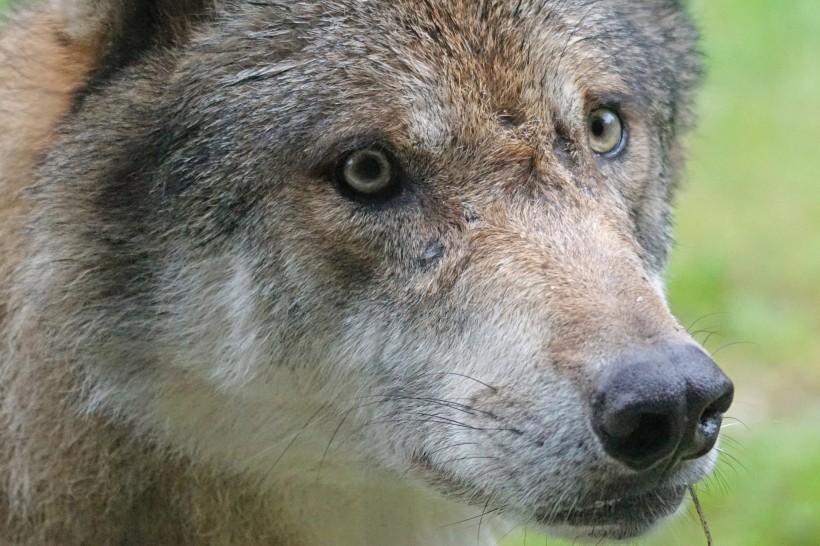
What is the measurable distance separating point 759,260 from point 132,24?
5.14 meters

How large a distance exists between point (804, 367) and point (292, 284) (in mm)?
4132

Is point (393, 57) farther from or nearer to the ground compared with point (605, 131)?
farther from the ground

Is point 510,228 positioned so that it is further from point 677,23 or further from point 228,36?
point 677,23

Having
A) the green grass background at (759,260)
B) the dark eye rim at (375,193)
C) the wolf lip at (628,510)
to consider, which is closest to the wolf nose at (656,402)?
the wolf lip at (628,510)

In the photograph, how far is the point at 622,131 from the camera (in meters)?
3.55

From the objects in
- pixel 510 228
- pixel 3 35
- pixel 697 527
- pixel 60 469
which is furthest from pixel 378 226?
pixel 697 527

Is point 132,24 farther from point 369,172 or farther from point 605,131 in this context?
point 605,131

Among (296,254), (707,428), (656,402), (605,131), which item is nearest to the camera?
(656,402)

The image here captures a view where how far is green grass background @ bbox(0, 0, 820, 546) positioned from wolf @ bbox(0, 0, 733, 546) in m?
1.12

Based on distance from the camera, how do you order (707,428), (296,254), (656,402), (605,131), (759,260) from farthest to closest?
(759,260) → (605,131) → (296,254) → (707,428) → (656,402)

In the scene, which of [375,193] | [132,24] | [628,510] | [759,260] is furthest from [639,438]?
[759,260]

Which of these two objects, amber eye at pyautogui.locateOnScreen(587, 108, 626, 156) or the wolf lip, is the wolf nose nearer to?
the wolf lip

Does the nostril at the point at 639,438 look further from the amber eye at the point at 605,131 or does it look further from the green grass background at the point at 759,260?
the green grass background at the point at 759,260

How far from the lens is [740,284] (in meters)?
7.29
